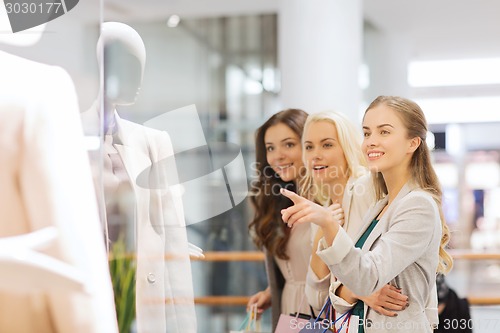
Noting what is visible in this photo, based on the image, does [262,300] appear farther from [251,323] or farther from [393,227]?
[393,227]

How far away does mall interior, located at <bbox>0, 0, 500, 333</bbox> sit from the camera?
229 cm

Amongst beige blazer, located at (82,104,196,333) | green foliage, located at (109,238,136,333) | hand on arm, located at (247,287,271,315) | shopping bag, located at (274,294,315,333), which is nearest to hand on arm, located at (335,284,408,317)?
shopping bag, located at (274,294,315,333)

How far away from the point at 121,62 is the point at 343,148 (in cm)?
81

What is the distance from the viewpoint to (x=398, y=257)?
1.82m

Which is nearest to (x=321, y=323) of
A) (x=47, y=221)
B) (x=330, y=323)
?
(x=330, y=323)

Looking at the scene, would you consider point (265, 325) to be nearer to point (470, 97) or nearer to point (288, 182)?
point (288, 182)

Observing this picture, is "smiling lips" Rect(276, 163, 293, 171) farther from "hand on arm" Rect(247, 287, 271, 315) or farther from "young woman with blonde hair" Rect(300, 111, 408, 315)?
"hand on arm" Rect(247, 287, 271, 315)

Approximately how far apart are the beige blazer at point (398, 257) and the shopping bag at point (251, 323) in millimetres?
486

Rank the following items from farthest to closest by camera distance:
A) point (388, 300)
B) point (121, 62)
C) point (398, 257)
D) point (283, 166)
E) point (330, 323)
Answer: point (121, 62)
point (283, 166)
point (330, 323)
point (388, 300)
point (398, 257)

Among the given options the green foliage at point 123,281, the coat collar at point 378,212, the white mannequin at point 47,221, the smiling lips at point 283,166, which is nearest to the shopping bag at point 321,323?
the coat collar at point 378,212

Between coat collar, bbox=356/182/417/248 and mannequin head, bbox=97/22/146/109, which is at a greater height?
mannequin head, bbox=97/22/146/109

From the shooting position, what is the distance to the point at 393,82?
7.73 ft

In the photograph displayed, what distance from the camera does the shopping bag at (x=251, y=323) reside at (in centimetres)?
247

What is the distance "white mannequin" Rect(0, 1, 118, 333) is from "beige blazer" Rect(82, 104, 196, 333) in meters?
0.83
